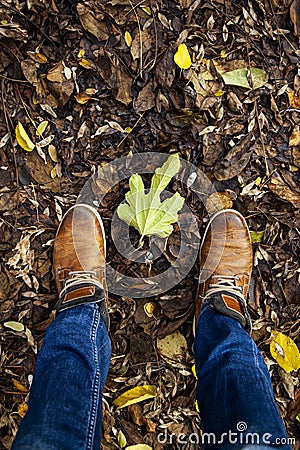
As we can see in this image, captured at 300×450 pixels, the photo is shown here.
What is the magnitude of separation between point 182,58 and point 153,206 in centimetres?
45

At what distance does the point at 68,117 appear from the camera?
1457 mm

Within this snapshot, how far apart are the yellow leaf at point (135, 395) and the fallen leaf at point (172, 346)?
11 cm

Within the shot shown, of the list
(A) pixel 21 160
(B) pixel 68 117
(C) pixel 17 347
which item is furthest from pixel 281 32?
(C) pixel 17 347

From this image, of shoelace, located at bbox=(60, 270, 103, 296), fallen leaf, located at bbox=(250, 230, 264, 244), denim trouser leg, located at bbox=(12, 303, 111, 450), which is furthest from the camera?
fallen leaf, located at bbox=(250, 230, 264, 244)

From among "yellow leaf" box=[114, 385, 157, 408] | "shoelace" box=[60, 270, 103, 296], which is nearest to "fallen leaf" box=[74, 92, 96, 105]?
"shoelace" box=[60, 270, 103, 296]

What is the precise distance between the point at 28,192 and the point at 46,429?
0.74 meters

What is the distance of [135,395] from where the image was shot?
Answer: 146 cm

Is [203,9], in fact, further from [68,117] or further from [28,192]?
[28,192]

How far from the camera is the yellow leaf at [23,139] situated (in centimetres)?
144

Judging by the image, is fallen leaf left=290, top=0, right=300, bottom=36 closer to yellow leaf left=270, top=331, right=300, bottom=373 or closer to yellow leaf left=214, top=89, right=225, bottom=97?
yellow leaf left=214, top=89, right=225, bottom=97

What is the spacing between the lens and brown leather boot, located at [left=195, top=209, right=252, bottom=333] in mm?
1440

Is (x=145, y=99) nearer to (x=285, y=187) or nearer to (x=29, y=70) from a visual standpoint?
(x=29, y=70)

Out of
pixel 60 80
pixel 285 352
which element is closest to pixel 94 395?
pixel 285 352

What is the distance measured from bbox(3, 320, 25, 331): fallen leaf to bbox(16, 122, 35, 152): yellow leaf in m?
0.53
